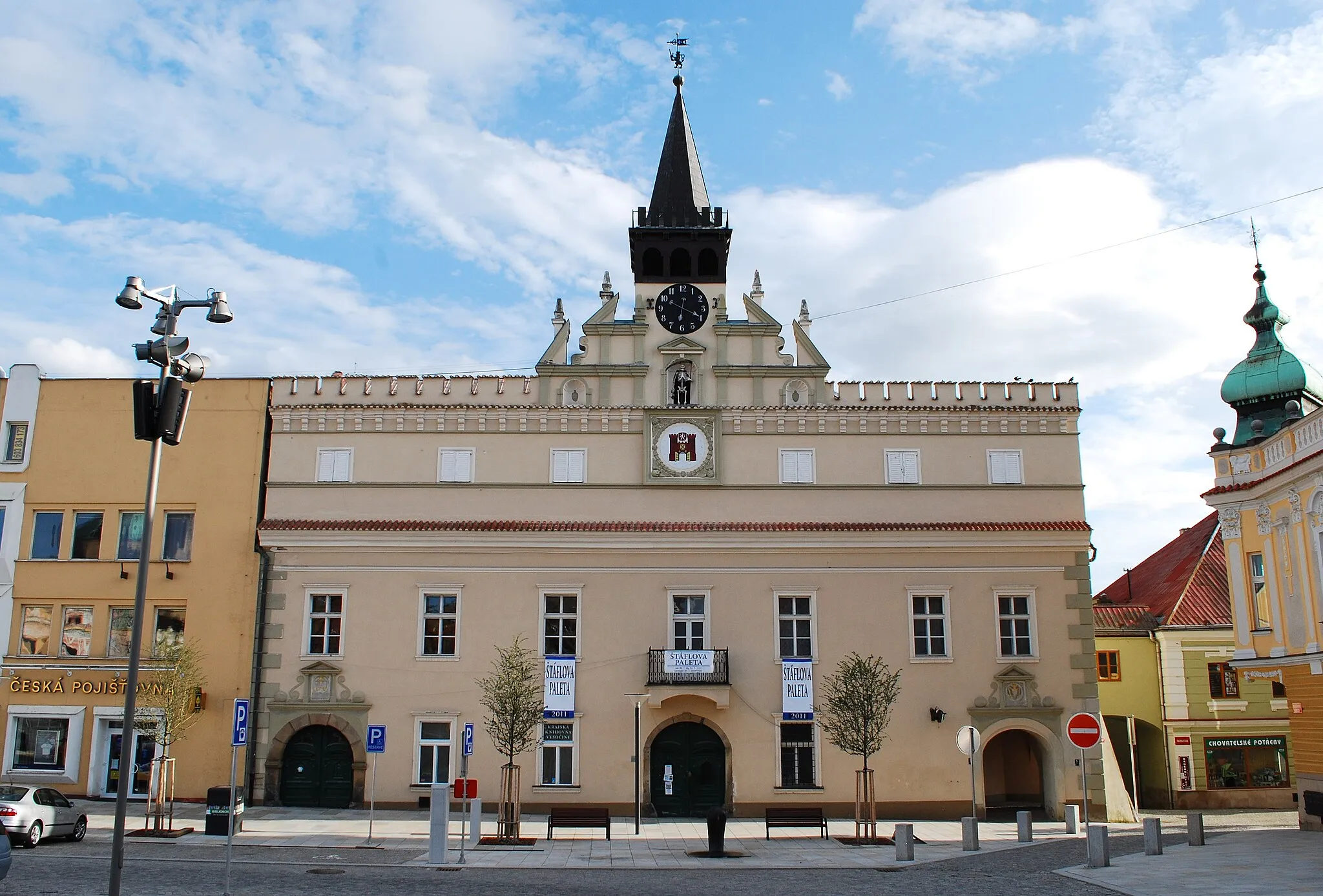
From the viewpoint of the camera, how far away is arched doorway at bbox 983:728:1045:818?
1281 inches

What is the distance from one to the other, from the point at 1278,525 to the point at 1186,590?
13849mm

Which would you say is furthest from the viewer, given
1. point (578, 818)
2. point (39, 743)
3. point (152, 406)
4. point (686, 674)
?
point (39, 743)

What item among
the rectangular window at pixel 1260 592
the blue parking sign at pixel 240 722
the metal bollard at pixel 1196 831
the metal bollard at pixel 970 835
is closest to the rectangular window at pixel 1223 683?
the rectangular window at pixel 1260 592

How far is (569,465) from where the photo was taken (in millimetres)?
33156

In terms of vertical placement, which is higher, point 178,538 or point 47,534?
point 47,534

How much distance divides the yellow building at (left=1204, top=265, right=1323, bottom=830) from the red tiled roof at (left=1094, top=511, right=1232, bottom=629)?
32.2 ft

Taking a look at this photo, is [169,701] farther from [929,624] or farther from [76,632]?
[929,624]

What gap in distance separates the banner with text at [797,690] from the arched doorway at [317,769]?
12.4 m

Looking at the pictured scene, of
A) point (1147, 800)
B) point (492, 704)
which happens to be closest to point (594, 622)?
point (492, 704)

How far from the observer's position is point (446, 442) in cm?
3341

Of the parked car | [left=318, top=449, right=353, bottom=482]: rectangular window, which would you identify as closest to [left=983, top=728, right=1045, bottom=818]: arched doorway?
[left=318, top=449, right=353, bottom=482]: rectangular window

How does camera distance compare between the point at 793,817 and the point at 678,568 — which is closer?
the point at 793,817

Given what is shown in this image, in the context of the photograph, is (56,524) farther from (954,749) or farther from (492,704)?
(954,749)

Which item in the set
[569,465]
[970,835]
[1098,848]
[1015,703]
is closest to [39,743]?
[569,465]
